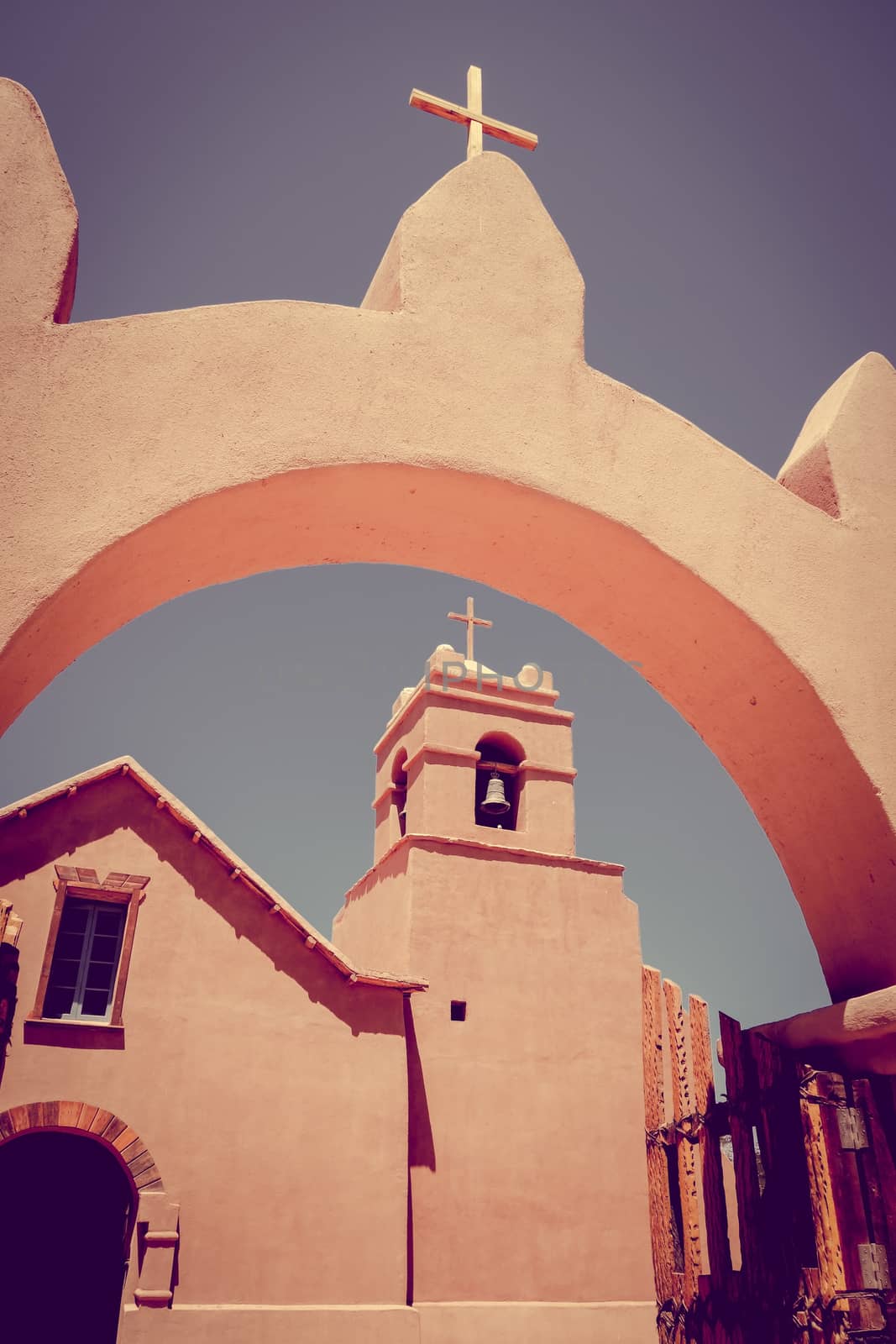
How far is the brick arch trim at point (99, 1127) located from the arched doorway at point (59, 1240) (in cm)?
Answer: 126

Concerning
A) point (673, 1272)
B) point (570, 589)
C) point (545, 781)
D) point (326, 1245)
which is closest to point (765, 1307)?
point (673, 1272)

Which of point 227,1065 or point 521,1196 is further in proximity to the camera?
point 521,1196

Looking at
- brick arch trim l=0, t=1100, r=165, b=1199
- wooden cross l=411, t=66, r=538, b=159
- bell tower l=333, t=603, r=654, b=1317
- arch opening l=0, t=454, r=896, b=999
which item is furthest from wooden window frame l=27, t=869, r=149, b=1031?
wooden cross l=411, t=66, r=538, b=159

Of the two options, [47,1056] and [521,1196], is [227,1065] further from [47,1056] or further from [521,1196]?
[521,1196]

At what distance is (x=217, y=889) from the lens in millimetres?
12156

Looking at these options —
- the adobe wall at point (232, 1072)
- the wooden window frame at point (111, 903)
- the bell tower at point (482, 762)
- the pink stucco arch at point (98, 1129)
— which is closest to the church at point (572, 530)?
the adobe wall at point (232, 1072)

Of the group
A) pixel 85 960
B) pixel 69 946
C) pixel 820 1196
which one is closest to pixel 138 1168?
pixel 85 960

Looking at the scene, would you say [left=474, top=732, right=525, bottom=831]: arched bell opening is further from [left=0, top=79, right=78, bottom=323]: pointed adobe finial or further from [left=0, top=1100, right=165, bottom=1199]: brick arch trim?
[left=0, top=79, right=78, bottom=323]: pointed adobe finial

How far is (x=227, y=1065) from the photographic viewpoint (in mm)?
11188

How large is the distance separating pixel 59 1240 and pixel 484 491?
12857mm

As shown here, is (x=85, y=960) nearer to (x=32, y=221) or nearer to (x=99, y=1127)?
(x=99, y=1127)

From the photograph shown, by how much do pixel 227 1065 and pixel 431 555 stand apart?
990cm

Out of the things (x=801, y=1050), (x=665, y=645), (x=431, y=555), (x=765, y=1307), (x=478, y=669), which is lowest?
(x=765, y=1307)

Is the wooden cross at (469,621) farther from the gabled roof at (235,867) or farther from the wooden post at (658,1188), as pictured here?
the wooden post at (658,1188)
